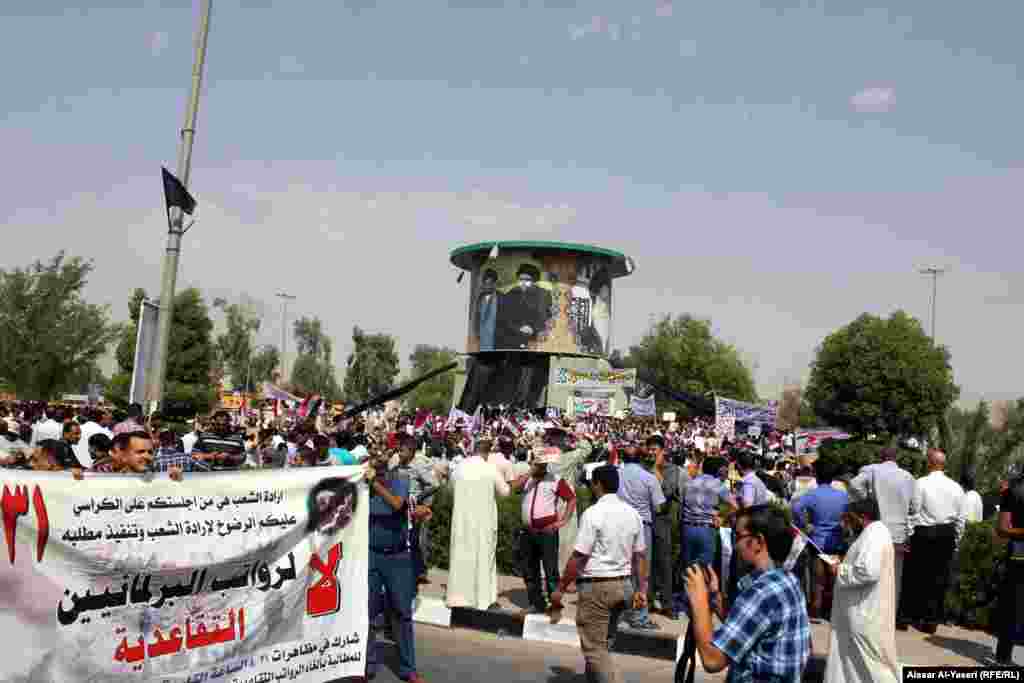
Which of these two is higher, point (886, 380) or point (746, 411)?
point (886, 380)

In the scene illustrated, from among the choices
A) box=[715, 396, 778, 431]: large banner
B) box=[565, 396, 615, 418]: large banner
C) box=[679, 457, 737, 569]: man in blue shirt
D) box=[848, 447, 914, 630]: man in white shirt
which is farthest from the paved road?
box=[565, 396, 615, 418]: large banner

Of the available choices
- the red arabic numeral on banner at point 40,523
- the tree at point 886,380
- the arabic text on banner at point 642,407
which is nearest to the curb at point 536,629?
the red arabic numeral on banner at point 40,523

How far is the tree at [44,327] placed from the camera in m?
30.4

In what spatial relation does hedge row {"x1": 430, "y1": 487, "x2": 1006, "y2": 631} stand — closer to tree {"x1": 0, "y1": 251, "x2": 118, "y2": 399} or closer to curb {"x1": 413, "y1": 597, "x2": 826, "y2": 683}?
curb {"x1": 413, "y1": 597, "x2": 826, "y2": 683}

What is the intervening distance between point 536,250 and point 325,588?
46.8m

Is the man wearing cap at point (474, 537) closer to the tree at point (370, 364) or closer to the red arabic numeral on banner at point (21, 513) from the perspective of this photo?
the red arabic numeral on banner at point (21, 513)

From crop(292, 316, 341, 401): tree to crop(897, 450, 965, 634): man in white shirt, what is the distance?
78076 mm

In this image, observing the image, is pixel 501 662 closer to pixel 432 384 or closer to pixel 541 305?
pixel 541 305

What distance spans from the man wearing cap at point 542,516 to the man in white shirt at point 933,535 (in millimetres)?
3427

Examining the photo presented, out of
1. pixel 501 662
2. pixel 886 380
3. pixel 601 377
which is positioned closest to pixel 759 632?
pixel 501 662

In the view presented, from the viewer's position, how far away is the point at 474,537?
9.48 meters

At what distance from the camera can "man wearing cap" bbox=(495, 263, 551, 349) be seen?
167 ft

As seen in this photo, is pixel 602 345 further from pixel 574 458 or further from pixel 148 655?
pixel 148 655

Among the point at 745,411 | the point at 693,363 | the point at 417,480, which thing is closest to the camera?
the point at 417,480
